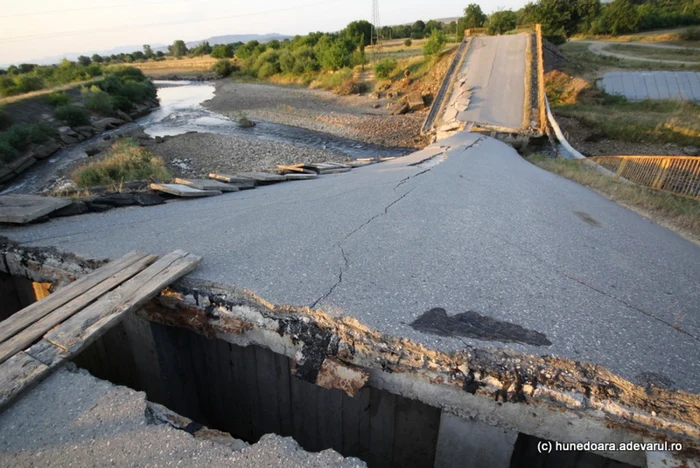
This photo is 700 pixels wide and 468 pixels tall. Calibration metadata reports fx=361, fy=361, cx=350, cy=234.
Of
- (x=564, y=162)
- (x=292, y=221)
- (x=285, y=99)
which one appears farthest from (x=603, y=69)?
(x=292, y=221)

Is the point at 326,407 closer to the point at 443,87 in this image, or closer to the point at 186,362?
the point at 186,362

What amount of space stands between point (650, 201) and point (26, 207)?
9.31 metres

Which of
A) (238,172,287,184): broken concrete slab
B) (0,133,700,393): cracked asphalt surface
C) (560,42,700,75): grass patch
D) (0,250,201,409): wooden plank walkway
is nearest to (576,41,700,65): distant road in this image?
(560,42,700,75): grass patch

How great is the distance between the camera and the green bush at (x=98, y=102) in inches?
938

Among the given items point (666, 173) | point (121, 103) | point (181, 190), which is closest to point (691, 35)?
point (666, 173)

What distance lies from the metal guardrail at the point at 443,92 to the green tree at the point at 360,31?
30855mm

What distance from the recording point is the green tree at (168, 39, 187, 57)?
92.1 meters

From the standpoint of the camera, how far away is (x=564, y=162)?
1021 centimetres

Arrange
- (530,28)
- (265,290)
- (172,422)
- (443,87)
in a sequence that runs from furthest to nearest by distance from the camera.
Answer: (530,28), (443,87), (265,290), (172,422)

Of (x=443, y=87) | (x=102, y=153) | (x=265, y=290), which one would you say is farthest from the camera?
(x=443, y=87)

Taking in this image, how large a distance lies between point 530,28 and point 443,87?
504 inches

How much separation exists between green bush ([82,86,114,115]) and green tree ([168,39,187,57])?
79595 mm

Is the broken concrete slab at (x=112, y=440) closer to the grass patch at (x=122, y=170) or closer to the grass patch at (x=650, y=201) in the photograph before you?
the grass patch at (x=650, y=201)

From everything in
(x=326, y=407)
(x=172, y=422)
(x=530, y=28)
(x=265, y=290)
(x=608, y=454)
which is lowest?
(x=326, y=407)
